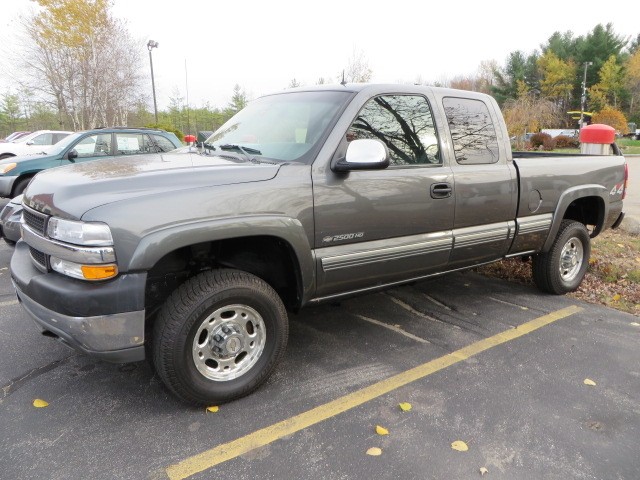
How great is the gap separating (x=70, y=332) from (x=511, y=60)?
67.5 meters

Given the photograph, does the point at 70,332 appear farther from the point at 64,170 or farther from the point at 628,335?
the point at 628,335

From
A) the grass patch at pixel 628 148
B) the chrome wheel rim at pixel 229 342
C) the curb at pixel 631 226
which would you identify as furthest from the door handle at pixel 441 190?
the grass patch at pixel 628 148

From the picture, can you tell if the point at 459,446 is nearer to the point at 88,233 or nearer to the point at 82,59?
the point at 88,233

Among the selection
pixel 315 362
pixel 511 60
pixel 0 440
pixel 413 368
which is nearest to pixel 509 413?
pixel 413 368

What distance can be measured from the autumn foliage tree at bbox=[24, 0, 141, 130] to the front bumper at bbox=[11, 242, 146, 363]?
27.8 metres

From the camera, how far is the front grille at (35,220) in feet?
8.39

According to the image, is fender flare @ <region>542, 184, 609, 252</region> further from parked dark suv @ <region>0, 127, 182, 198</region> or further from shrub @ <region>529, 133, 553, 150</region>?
shrub @ <region>529, 133, 553, 150</region>

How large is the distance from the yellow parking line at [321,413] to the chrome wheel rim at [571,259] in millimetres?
1216

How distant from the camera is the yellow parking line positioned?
2.34 metres

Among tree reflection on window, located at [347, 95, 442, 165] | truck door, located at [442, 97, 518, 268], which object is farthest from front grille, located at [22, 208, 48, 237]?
truck door, located at [442, 97, 518, 268]

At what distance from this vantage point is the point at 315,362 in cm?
341

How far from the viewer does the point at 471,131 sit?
387cm

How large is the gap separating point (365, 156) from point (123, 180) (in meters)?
1.37

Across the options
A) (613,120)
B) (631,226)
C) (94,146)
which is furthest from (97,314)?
(613,120)
